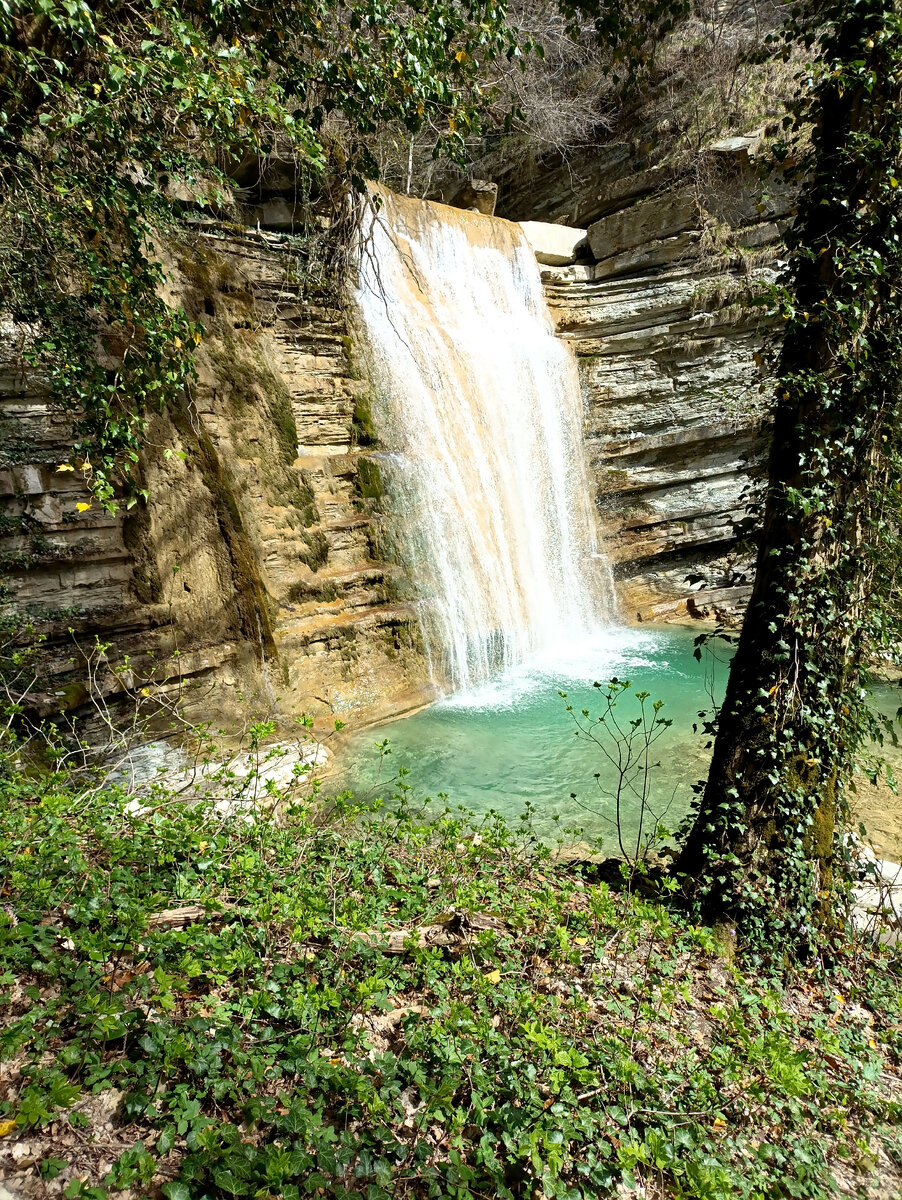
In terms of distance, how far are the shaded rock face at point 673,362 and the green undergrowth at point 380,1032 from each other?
8.34m

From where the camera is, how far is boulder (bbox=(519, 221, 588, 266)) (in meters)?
11.2

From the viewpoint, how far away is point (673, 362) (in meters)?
11.0

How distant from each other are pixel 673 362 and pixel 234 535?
7.84 metres

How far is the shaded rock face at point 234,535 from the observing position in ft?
17.9

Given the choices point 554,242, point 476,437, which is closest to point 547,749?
point 476,437

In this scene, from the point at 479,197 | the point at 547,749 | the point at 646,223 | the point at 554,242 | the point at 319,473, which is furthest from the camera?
the point at 479,197

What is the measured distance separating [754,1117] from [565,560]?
834 centimetres

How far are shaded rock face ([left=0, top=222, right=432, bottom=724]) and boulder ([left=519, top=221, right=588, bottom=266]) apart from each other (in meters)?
4.77

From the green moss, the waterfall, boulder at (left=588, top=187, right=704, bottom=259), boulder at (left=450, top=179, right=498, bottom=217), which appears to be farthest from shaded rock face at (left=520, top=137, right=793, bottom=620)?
the green moss

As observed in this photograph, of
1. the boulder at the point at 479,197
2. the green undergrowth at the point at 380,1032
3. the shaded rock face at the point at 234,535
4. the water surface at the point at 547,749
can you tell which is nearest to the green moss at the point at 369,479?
the shaded rock face at the point at 234,535

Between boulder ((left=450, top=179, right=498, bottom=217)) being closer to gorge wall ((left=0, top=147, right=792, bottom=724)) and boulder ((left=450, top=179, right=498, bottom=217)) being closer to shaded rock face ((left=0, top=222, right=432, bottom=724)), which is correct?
gorge wall ((left=0, top=147, right=792, bottom=724))

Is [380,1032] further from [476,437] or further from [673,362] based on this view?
[673,362]

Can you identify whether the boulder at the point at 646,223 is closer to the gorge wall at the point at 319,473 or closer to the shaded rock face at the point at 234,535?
the gorge wall at the point at 319,473

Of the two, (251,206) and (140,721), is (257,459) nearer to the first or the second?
(140,721)
